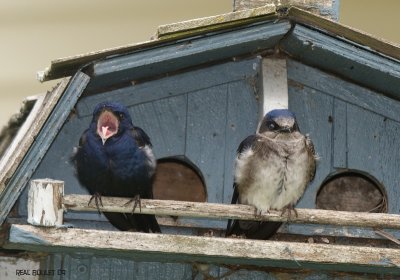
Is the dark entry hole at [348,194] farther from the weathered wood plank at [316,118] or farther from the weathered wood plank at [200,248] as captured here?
the weathered wood plank at [200,248]

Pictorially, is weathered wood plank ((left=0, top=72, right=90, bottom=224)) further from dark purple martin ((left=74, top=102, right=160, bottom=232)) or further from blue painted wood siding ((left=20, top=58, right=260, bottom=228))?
blue painted wood siding ((left=20, top=58, right=260, bottom=228))

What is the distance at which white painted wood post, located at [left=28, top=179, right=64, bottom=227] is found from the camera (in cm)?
448

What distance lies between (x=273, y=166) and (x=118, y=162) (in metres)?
0.60

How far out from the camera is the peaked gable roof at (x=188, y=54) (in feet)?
15.4

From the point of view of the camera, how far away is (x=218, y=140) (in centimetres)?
531

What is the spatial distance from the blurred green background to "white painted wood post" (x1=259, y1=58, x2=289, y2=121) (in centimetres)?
163

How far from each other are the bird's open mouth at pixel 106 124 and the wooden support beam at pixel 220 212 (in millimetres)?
525

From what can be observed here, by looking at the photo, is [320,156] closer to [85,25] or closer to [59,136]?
[59,136]

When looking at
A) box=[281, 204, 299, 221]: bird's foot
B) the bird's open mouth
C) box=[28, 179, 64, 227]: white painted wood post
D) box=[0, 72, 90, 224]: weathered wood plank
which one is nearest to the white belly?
box=[281, 204, 299, 221]: bird's foot

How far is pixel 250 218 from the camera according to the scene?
4.62m

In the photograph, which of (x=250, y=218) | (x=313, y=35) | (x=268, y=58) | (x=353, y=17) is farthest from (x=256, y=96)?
(x=353, y=17)

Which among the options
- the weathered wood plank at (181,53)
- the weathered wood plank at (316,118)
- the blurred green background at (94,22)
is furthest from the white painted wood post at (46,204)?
the blurred green background at (94,22)

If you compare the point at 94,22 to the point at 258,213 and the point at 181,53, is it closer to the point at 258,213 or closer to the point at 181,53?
the point at 181,53

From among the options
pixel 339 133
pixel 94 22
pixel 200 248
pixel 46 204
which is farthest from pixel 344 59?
pixel 94 22
